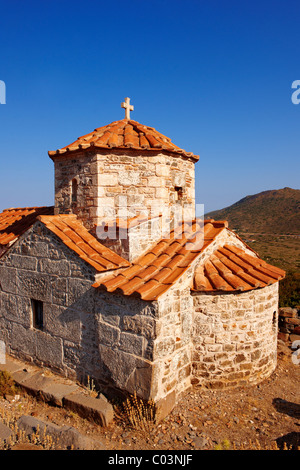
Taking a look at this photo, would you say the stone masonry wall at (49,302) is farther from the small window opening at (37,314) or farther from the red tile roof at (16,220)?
the red tile roof at (16,220)

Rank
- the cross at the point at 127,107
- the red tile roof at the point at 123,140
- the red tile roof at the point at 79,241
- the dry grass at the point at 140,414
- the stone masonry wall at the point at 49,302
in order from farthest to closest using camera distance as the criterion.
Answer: the cross at the point at 127,107 → the red tile roof at the point at 123,140 → the stone masonry wall at the point at 49,302 → the red tile roof at the point at 79,241 → the dry grass at the point at 140,414

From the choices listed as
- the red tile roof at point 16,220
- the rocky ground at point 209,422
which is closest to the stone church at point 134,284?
the red tile roof at point 16,220

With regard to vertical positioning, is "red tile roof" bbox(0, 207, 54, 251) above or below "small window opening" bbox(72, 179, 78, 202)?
below

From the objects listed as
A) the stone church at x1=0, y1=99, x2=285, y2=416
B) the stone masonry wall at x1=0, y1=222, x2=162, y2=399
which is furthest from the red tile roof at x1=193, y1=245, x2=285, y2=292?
the stone masonry wall at x1=0, y1=222, x2=162, y2=399

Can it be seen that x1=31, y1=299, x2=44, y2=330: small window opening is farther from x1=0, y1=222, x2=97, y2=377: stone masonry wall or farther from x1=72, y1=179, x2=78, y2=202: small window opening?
x1=72, y1=179, x2=78, y2=202: small window opening

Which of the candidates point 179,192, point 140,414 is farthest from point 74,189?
point 140,414

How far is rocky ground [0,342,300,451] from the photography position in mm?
4250

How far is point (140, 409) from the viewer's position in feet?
15.0

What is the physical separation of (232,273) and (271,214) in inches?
1676

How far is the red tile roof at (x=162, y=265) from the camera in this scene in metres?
4.75

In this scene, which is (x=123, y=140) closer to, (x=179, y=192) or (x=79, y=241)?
(x=179, y=192)

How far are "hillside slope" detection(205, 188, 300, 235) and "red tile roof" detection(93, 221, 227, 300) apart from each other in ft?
113

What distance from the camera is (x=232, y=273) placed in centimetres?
555

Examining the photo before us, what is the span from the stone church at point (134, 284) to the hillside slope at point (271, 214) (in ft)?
113
